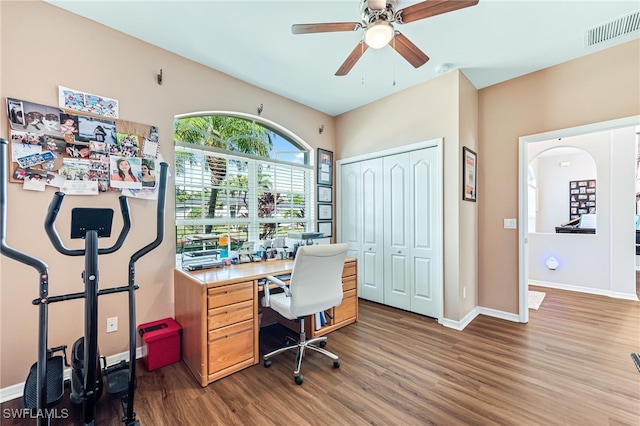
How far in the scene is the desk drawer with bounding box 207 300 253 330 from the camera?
2.04 meters

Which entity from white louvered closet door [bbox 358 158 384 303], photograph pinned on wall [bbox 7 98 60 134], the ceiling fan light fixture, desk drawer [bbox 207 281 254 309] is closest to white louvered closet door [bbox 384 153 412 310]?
white louvered closet door [bbox 358 158 384 303]

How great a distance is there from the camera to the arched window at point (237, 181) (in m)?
2.83

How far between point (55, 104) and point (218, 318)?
2056 millimetres

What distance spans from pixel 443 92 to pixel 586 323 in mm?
3128

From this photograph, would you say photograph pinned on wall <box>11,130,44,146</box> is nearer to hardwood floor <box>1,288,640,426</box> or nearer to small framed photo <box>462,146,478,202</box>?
hardwood floor <box>1,288,640,426</box>

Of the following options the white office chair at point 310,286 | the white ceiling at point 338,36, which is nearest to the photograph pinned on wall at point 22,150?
the white ceiling at point 338,36

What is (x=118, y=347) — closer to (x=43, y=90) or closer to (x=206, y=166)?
(x=206, y=166)

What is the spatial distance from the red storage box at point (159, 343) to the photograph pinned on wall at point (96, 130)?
1.64m

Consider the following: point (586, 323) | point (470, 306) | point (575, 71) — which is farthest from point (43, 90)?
point (586, 323)

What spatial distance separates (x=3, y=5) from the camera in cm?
186

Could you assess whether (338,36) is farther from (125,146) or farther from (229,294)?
(229,294)

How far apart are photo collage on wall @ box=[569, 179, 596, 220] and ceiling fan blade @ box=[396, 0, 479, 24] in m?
6.81

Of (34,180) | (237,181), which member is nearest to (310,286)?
(237,181)

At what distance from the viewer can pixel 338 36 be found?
2.42 meters
